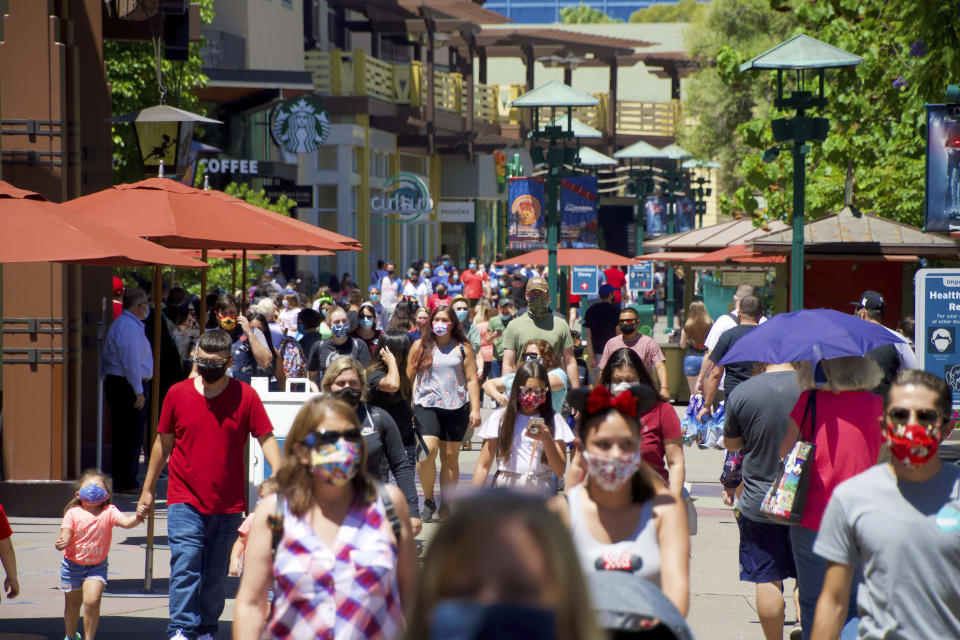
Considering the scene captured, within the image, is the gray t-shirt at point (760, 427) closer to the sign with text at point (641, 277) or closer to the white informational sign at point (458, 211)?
the sign with text at point (641, 277)

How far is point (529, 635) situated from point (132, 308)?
1105 cm

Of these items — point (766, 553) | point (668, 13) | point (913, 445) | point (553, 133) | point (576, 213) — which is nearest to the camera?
point (913, 445)

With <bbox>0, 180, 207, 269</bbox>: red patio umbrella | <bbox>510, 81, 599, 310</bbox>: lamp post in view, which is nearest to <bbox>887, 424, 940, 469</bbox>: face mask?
<bbox>0, 180, 207, 269</bbox>: red patio umbrella

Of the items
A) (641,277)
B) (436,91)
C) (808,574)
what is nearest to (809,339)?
(808,574)

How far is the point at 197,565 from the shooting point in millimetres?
7039

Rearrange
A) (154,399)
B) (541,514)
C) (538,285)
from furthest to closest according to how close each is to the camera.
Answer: (538,285) < (154,399) < (541,514)

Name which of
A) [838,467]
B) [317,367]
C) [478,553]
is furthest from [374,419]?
Result: [478,553]

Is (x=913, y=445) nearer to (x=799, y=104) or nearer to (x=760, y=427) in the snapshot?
(x=760, y=427)

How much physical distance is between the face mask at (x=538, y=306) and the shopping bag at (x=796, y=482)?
620 centimetres

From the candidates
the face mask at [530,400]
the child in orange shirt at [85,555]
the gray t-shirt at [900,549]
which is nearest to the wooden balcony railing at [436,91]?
the face mask at [530,400]

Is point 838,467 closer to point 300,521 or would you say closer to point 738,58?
point 300,521

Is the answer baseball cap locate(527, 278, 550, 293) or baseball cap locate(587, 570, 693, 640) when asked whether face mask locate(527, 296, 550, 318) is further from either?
baseball cap locate(587, 570, 693, 640)

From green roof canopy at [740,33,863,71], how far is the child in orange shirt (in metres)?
8.22

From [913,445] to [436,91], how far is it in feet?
136
